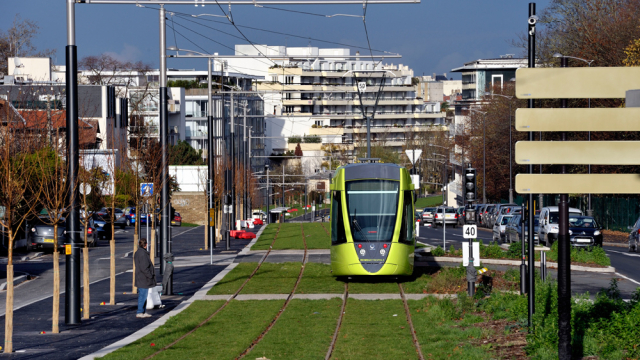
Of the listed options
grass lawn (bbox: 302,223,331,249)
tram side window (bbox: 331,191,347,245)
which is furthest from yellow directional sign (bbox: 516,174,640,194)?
grass lawn (bbox: 302,223,331,249)

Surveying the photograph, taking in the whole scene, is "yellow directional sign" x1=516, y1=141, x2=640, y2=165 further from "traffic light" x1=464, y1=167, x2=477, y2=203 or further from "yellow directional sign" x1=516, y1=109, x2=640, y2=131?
"traffic light" x1=464, y1=167, x2=477, y2=203

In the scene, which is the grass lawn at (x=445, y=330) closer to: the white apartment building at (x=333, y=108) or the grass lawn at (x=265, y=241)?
the grass lawn at (x=265, y=241)

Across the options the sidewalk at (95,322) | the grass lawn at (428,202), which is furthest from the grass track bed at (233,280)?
the grass lawn at (428,202)

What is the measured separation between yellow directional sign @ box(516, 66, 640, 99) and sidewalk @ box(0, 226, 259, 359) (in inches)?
320

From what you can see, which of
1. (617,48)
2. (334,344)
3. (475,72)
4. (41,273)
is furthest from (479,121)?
(334,344)

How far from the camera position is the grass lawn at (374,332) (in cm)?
1256

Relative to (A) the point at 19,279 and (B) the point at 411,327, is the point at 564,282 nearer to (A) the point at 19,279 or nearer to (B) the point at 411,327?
(B) the point at 411,327

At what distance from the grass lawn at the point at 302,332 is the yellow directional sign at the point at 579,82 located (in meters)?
5.51

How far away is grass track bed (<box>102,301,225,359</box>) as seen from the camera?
499 inches

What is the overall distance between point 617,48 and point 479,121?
3930 cm

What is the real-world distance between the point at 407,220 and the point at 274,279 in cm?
466

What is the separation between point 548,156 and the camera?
29.0 ft

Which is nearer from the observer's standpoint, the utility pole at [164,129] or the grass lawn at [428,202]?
the utility pole at [164,129]

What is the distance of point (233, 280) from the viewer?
2462 cm
